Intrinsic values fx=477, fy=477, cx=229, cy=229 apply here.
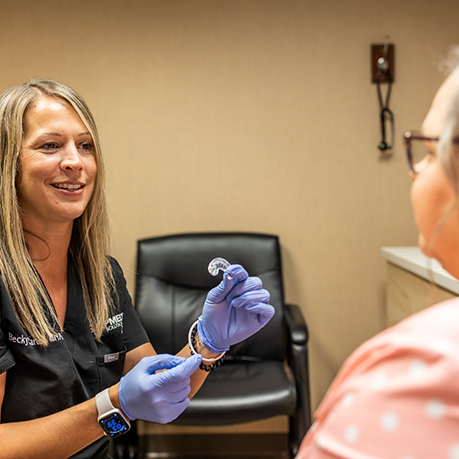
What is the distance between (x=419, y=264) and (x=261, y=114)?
Result: 1.04 meters

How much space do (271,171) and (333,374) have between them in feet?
3.59

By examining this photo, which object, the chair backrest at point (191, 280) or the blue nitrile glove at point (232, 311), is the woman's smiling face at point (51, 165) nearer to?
the blue nitrile glove at point (232, 311)

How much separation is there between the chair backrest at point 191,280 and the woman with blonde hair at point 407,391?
1675 mm

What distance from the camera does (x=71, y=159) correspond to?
114 cm

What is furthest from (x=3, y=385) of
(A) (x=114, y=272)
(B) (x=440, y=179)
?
(B) (x=440, y=179)

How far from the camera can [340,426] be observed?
1.41ft

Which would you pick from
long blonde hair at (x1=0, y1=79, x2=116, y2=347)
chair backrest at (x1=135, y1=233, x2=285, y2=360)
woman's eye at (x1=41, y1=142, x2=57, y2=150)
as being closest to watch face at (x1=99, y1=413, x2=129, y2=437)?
long blonde hair at (x1=0, y1=79, x2=116, y2=347)

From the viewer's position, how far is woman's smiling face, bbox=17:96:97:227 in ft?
3.68

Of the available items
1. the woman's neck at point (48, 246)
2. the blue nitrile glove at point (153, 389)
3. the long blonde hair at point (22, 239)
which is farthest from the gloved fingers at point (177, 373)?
the woman's neck at point (48, 246)

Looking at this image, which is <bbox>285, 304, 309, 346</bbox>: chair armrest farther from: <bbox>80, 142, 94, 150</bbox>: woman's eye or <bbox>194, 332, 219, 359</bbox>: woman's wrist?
<bbox>80, 142, 94, 150</bbox>: woman's eye

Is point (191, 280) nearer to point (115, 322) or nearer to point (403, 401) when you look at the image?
point (115, 322)

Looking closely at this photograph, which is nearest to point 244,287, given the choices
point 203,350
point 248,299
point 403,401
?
point 248,299

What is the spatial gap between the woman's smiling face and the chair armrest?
1.04 metres

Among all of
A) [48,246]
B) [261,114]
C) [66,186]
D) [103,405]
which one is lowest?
[103,405]
